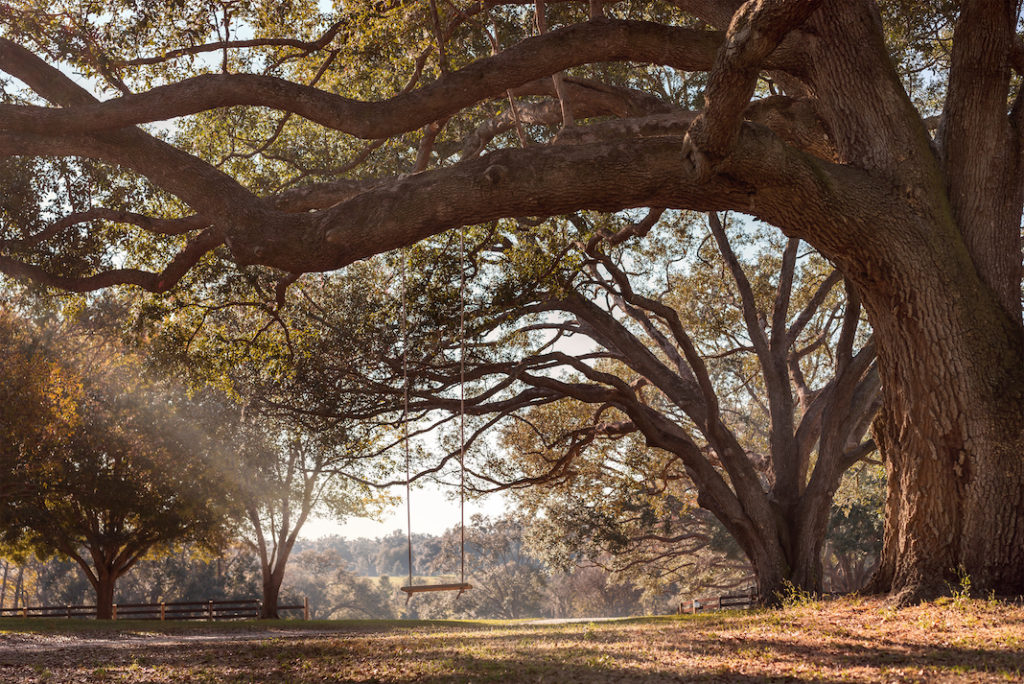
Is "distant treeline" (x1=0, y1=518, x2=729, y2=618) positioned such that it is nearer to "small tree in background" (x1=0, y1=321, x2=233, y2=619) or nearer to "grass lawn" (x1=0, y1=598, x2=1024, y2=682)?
"small tree in background" (x1=0, y1=321, x2=233, y2=619)

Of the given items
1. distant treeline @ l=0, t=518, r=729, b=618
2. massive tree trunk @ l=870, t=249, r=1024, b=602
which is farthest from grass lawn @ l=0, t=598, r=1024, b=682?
distant treeline @ l=0, t=518, r=729, b=618

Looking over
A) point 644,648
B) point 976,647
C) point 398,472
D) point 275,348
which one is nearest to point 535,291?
point 275,348

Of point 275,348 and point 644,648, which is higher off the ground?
point 275,348

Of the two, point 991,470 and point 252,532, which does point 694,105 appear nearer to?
point 991,470

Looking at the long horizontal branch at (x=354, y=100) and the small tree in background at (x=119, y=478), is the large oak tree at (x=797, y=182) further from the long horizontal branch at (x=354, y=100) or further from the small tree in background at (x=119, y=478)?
the small tree in background at (x=119, y=478)

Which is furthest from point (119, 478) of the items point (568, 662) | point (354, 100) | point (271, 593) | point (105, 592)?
point (568, 662)

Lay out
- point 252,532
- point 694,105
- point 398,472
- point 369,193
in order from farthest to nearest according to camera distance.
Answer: point 252,532
point 398,472
point 694,105
point 369,193

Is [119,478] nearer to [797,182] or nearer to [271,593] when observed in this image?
[271,593]

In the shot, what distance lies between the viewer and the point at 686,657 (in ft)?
17.6

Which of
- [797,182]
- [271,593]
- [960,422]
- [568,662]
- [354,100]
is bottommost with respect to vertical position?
[271,593]

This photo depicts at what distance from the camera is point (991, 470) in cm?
609

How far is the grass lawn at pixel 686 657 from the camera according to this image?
14.8 feet

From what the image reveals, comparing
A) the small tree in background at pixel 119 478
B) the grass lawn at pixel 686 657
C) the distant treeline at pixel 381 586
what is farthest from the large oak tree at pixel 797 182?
the distant treeline at pixel 381 586

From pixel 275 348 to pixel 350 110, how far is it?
17.2ft
